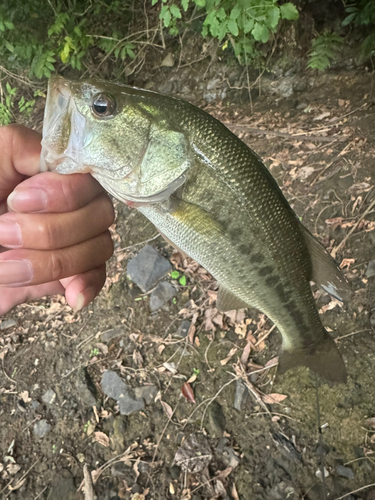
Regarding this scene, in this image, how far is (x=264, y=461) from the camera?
2.40 m

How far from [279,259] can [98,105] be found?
1016 millimetres

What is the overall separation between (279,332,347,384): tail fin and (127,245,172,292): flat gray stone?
165 cm

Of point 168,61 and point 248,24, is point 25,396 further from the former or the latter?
point 168,61

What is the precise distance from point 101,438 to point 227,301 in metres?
1.89

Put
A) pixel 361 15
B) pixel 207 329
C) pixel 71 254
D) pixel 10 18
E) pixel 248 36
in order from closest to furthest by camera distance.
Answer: pixel 71 254 < pixel 207 329 < pixel 361 15 < pixel 248 36 < pixel 10 18

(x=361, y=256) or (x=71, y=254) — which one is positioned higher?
(x=71, y=254)

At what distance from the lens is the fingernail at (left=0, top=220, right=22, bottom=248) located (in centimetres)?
134

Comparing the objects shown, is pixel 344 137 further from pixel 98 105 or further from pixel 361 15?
pixel 98 105

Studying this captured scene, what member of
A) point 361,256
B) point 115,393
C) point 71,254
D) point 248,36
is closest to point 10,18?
point 248,36

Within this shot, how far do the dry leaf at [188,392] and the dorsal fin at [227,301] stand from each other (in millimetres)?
1222

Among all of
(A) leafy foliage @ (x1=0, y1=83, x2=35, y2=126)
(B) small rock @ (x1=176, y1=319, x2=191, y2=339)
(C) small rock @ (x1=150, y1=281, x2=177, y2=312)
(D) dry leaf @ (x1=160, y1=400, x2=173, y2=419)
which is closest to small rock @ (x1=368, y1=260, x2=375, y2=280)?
(B) small rock @ (x1=176, y1=319, x2=191, y2=339)

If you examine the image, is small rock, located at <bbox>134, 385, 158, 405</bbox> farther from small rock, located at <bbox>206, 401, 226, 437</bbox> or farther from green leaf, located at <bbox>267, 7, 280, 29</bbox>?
green leaf, located at <bbox>267, 7, 280, 29</bbox>

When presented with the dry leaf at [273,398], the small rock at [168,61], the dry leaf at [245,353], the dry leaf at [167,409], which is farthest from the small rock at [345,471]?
the small rock at [168,61]

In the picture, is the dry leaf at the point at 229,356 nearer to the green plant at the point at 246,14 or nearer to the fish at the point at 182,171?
the fish at the point at 182,171
